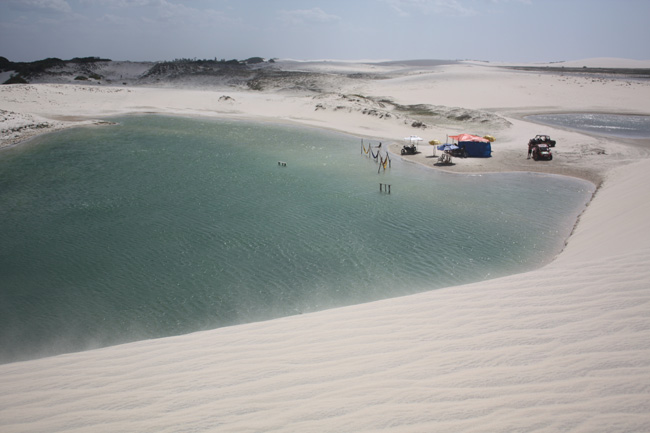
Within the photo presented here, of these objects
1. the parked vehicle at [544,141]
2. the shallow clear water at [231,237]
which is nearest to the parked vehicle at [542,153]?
the parked vehicle at [544,141]

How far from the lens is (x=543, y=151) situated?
90.5 ft

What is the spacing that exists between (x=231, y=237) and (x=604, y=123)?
4492cm

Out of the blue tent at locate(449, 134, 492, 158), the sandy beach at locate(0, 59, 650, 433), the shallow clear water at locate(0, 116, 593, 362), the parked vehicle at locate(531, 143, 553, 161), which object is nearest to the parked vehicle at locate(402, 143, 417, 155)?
the shallow clear water at locate(0, 116, 593, 362)

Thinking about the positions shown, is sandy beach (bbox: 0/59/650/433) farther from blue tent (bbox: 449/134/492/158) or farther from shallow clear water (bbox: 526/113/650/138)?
shallow clear water (bbox: 526/113/650/138)

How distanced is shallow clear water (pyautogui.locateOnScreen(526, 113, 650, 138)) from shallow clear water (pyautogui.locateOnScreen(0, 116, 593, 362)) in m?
19.7

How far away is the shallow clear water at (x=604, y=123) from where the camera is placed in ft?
122

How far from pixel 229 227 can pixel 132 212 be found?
5.35 metres

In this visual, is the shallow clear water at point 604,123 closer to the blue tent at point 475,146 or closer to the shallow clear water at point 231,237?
the blue tent at point 475,146

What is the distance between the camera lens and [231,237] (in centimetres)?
1539

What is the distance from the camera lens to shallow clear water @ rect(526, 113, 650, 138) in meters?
37.0

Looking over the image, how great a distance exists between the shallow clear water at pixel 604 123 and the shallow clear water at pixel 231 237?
19653mm

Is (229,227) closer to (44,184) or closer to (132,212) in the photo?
(132,212)

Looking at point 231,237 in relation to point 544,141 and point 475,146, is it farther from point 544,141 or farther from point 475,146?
point 544,141

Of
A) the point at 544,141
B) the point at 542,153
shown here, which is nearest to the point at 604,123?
the point at 544,141
